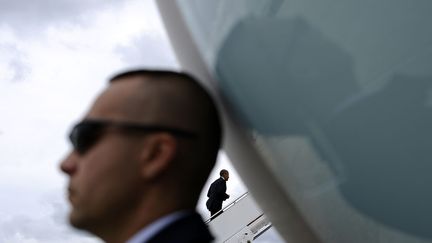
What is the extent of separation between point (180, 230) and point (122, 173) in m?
0.16

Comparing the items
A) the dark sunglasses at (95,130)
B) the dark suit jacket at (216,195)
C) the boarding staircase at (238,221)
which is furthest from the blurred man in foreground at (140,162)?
the dark suit jacket at (216,195)

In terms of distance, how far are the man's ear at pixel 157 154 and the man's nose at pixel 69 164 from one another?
143 millimetres

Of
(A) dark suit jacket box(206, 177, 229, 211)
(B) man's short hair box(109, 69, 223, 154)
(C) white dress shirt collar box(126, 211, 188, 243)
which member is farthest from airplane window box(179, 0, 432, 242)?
(A) dark suit jacket box(206, 177, 229, 211)

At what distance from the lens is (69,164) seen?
1190 millimetres

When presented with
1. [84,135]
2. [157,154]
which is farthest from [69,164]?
[157,154]

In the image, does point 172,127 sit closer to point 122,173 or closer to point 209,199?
point 122,173

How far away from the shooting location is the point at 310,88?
1.32 metres

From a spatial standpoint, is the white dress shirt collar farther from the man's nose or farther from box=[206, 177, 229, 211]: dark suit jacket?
box=[206, 177, 229, 211]: dark suit jacket

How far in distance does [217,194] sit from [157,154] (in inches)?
221

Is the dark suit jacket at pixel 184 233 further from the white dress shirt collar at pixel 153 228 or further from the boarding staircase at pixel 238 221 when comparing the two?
the boarding staircase at pixel 238 221

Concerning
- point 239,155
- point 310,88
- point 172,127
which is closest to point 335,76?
point 310,88

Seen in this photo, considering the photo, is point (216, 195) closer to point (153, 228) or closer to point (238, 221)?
point (238, 221)

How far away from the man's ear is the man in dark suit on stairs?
5.60 meters

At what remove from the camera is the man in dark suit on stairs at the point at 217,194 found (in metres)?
6.72
